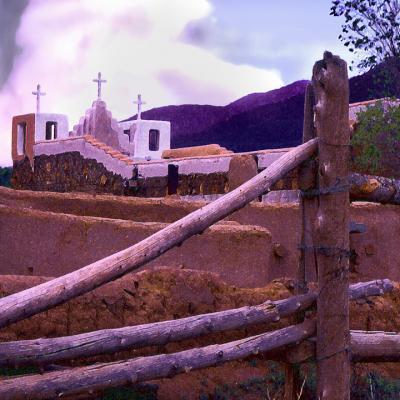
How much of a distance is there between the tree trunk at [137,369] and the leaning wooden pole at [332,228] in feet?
0.53

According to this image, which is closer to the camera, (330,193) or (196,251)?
(330,193)

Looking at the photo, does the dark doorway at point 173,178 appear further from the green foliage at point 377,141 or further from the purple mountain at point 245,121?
the purple mountain at point 245,121

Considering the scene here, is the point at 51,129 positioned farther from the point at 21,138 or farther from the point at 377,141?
the point at 377,141

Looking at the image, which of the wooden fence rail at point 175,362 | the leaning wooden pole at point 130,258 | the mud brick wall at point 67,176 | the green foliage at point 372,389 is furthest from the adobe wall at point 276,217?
the mud brick wall at point 67,176

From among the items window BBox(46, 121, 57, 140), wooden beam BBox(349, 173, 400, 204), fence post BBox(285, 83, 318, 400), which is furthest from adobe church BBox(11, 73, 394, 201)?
fence post BBox(285, 83, 318, 400)

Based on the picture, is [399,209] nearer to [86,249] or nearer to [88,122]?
[86,249]

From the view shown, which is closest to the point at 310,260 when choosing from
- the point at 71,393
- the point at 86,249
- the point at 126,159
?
the point at 71,393

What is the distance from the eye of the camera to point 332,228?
17.3 feet

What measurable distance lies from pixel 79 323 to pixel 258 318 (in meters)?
1.78

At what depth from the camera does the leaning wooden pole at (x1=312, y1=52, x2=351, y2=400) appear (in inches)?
208

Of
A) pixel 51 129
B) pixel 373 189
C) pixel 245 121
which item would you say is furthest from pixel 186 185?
pixel 245 121

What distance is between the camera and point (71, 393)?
15.0 ft

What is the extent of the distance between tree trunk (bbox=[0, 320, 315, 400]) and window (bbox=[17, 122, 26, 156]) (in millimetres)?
17592

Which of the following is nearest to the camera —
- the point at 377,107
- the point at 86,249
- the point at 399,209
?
the point at 86,249
